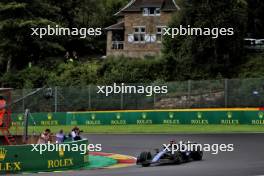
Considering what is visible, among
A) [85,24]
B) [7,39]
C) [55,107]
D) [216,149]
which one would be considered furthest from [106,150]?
[85,24]

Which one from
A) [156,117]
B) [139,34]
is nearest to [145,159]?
[156,117]

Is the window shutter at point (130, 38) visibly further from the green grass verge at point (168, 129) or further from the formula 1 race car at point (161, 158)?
the formula 1 race car at point (161, 158)

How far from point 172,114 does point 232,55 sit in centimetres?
1572

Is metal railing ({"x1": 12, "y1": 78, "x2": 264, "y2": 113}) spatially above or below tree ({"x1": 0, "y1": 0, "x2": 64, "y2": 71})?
below

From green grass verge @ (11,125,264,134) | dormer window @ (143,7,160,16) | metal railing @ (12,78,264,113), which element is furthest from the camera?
dormer window @ (143,7,160,16)

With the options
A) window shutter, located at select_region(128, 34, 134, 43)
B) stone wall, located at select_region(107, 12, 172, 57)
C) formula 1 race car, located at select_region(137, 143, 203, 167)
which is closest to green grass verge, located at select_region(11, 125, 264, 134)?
formula 1 race car, located at select_region(137, 143, 203, 167)

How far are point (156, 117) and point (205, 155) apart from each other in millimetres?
18061

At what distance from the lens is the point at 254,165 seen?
21469 millimetres

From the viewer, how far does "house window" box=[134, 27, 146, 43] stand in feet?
224

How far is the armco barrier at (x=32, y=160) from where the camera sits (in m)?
20.4

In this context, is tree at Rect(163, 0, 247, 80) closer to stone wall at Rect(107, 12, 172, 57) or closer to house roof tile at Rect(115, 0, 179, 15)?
stone wall at Rect(107, 12, 172, 57)

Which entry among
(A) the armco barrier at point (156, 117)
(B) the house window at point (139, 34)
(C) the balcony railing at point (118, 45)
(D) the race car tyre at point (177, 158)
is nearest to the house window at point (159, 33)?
(B) the house window at point (139, 34)

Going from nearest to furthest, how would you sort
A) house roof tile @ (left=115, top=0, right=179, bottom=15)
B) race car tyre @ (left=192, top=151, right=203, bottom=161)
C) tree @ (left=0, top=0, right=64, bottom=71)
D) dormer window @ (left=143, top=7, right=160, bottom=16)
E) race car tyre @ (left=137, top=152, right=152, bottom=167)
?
race car tyre @ (left=137, top=152, right=152, bottom=167), race car tyre @ (left=192, top=151, right=203, bottom=161), tree @ (left=0, top=0, right=64, bottom=71), house roof tile @ (left=115, top=0, right=179, bottom=15), dormer window @ (left=143, top=7, right=160, bottom=16)

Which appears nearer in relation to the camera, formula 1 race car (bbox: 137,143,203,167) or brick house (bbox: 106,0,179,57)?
formula 1 race car (bbox: 137,143,203,167)
